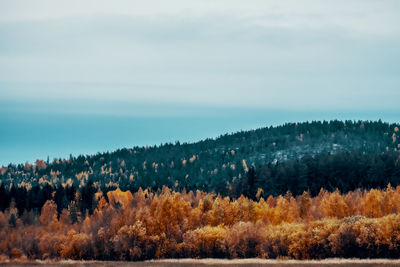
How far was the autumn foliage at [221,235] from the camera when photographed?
271ft

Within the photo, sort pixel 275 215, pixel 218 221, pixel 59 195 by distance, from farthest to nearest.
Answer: pixel 59 195, pixel 275 215, pixel 218 221

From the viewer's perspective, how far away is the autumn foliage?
82.8 metres

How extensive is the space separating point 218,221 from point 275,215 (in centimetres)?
1651

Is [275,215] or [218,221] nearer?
[218,221]

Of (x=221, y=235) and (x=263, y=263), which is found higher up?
(x=221, y=235)

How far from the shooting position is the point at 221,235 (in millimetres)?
92500

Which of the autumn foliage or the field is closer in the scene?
the field

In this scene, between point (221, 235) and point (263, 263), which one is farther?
point (221, 235)

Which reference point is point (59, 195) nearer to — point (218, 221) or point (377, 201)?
point (218, 221)

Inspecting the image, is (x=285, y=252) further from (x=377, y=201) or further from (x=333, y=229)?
(x=377, y=201)

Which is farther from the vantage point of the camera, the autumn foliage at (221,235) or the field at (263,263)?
the autumn foliage at (221,235)

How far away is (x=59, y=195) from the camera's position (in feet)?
624

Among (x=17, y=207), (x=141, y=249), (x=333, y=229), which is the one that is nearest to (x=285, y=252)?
(x=333, y=229)

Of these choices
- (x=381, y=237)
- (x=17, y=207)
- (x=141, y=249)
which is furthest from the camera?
(x=17, y=207)
